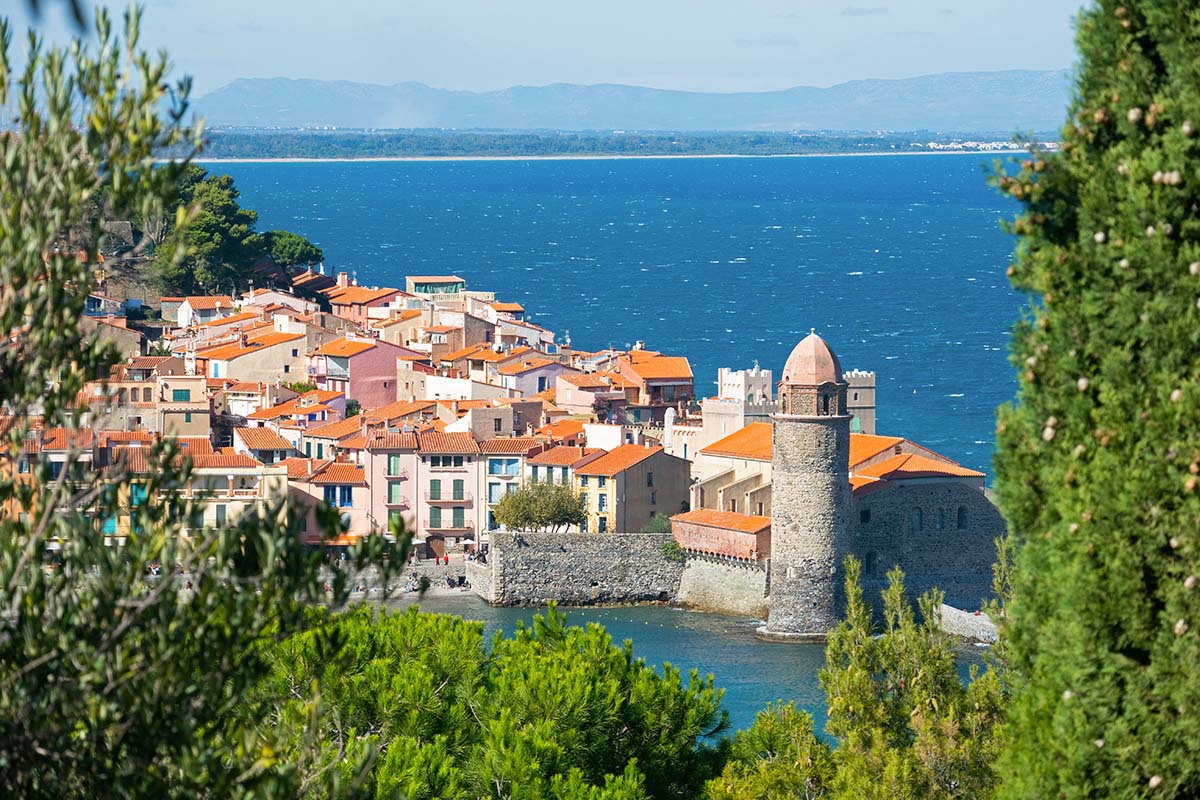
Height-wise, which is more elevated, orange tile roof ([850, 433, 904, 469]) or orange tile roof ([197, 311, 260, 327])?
orange tile roof ([197, 311, 260, 327])

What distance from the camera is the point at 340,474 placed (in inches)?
2039

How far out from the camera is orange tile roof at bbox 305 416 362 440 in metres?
54.8

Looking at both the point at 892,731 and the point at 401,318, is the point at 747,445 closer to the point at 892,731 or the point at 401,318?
the point at 401,318

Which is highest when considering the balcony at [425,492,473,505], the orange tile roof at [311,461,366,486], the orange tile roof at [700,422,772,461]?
the orange tile roof at [700,422,772,461]

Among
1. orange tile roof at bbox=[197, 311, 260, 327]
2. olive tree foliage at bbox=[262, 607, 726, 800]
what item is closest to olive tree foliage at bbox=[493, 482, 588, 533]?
orange tile roof at bbox=[197, 311, 260, 327]

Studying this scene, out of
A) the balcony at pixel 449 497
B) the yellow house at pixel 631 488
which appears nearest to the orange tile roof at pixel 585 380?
the yellow house at pixel 631 488

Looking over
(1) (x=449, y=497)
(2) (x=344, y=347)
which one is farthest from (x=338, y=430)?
(2) (x=344, y=347)

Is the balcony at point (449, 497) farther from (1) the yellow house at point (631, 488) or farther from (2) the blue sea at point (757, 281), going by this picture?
(2) the blue sea at point (757, 281)

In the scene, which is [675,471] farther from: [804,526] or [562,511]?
[804,526]

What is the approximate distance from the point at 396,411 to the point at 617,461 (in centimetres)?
820

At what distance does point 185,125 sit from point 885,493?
130 feet

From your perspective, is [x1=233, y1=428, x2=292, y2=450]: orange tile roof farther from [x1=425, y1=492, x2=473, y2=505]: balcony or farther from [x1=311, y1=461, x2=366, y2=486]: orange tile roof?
[x1=425, y1=492, x2=473, y2=505]: balcony

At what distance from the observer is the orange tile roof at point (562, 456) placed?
52059 millimetres

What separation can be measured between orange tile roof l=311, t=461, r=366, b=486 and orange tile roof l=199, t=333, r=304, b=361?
10.6 metres
